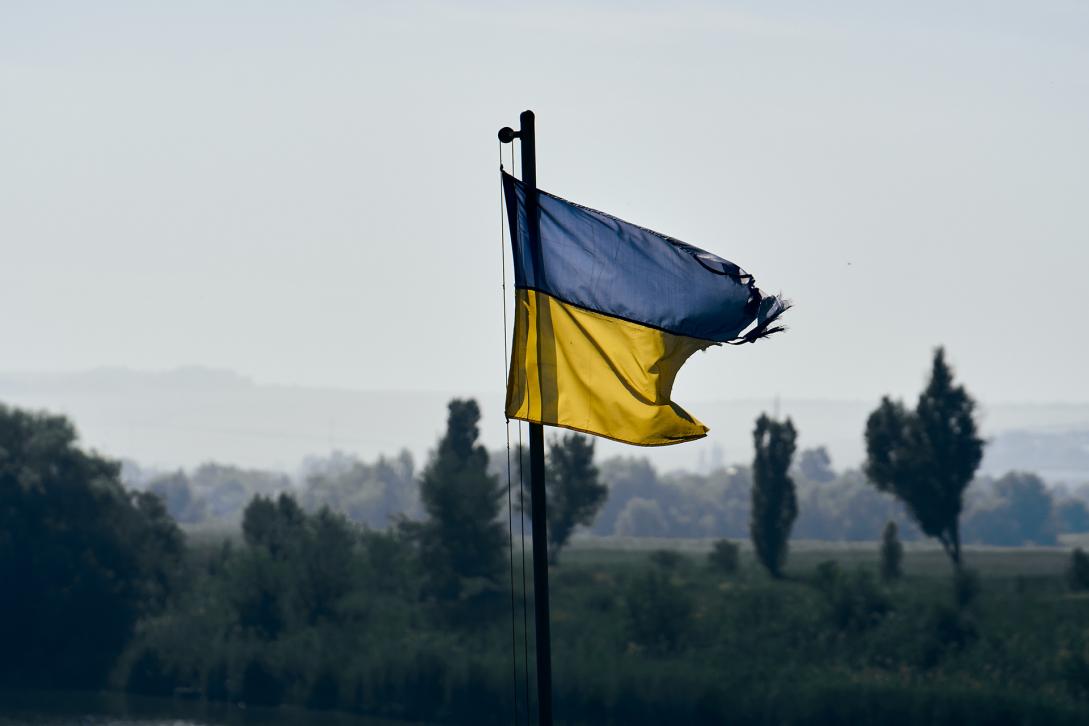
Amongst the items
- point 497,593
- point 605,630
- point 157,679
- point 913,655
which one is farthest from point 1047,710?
point 157,679

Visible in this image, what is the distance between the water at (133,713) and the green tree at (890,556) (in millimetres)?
20839

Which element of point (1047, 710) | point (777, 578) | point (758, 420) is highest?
point (758, 420)

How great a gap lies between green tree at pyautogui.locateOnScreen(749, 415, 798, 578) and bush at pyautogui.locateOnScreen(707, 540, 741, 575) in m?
1.91

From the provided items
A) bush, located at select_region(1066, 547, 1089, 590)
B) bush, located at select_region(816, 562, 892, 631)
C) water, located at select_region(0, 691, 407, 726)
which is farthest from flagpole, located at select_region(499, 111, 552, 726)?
bush, located at select_region(1066, 547, 1089, 590)

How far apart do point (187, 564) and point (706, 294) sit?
61.3 metres

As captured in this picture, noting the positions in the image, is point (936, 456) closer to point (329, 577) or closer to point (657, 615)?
point (657, 615)

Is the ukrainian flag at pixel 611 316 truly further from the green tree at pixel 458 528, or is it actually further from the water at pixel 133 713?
the green tree at pixel 458 528

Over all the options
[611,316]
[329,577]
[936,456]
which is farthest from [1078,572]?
[611,316]

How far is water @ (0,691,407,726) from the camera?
181ft

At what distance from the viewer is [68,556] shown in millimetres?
68625

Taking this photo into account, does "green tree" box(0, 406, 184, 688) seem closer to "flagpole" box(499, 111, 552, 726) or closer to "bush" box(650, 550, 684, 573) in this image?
"bush" box(650, 550, 684, 573)

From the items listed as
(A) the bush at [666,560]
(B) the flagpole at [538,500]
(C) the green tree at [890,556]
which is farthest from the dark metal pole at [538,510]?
(A) the bush at [666,560]

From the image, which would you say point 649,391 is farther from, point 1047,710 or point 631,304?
point 1047,710

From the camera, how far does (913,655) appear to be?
182ft
